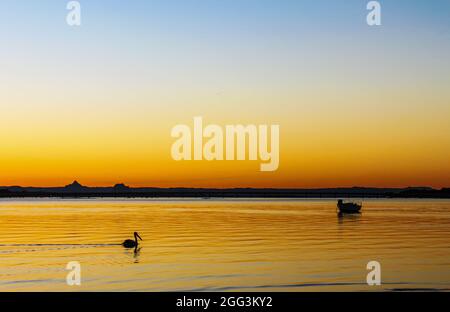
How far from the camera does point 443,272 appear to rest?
Answer: 1462 inches

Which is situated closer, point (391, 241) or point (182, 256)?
point (182, 256)

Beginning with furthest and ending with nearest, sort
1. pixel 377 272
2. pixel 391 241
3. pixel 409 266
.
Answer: pixel 391 241 < pixel 409 266 < pixel 377 272

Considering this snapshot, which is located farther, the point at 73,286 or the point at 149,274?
the point at 149,274

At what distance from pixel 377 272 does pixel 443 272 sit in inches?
210

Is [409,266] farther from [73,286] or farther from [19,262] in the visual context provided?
[19,262]
